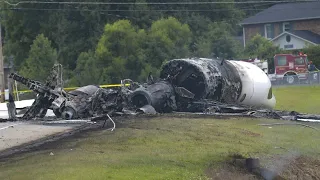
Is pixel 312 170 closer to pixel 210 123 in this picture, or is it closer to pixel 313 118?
pixel 210 123

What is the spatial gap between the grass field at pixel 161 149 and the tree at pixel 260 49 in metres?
41.4

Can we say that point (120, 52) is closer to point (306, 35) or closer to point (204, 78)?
point (204, 78)

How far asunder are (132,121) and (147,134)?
10.6ft

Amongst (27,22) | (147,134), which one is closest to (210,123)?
(147,134)

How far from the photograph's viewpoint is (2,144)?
50.3 feet

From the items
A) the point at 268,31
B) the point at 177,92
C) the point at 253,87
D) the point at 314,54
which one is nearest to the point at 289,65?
the point at 314,54

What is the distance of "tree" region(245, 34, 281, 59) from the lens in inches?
2412

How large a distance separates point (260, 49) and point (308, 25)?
14862 mm

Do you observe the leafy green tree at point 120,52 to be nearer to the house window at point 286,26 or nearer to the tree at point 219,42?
the tree at point 219,42

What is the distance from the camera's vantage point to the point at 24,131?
17891 mm

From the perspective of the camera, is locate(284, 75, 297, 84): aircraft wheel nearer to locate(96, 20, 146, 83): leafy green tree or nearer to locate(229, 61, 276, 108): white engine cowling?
locate(96, 20, 146, 83): leafy green tree

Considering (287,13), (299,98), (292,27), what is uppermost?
(287,13)

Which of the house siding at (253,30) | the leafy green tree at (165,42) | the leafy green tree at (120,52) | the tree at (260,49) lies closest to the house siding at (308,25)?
the house siding at (253,30)

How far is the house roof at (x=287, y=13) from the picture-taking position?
73062 millimetres
